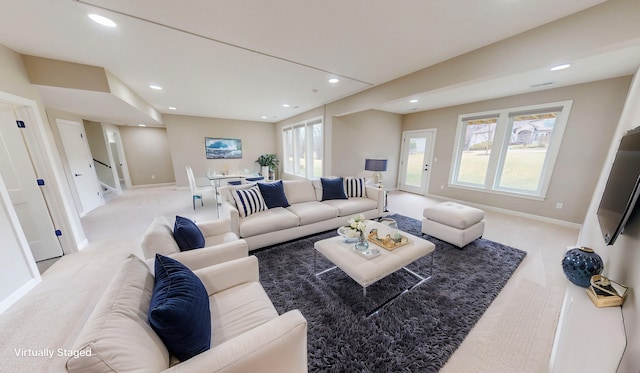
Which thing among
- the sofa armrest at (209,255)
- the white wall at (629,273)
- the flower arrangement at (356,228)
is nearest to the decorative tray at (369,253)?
the flower arrangement at (356,228)

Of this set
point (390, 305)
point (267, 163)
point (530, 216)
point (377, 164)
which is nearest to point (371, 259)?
point (390, 305)

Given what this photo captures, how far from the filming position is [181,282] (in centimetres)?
98

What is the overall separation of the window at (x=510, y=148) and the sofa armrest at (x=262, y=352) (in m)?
5.17

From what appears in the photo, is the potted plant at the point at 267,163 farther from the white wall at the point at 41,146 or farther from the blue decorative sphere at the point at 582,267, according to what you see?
the blue decorative sphere at the point at 582,267

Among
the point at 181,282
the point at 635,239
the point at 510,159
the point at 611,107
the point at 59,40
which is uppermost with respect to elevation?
the point at 59,40

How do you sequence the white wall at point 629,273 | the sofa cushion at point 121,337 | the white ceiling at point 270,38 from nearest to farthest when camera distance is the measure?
the sofa cushion at point 121,337 → the white wall at point 629,273 → the white ceiling at point 270,38

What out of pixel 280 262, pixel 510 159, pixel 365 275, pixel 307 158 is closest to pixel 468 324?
pixel 365 275

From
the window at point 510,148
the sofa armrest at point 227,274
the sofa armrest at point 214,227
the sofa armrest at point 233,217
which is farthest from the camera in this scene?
the window at point 510,148

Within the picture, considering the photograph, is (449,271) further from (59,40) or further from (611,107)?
(59,40)

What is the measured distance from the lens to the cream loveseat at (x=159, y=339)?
0.63 meters

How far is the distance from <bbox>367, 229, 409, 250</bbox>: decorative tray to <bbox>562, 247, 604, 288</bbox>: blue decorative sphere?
1.08 m

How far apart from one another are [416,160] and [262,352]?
6.04 meters

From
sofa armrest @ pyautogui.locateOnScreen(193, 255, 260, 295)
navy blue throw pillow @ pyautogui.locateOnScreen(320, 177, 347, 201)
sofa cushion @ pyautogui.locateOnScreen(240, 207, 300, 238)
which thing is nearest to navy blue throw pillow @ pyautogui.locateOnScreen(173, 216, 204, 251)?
sofa armrest @ pyautogui.locateOnScreen(193, 255, 260, 295)

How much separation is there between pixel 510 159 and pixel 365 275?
4.61 meters
